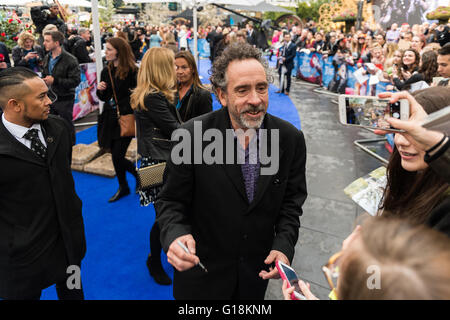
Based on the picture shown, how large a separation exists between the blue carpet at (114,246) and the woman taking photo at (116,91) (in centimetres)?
69

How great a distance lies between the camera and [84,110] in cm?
808

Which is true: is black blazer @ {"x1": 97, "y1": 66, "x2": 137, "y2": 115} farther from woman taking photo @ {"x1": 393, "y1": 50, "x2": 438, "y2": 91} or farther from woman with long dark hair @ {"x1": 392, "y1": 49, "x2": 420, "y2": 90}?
woman with long dark hair @ {"x1": 392, "y1": 49, "x2": 420, "y2": 90}

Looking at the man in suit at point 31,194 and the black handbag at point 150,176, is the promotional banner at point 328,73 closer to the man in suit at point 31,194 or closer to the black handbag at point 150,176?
the black handbag at point 150,176

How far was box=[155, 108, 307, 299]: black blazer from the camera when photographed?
1.76m

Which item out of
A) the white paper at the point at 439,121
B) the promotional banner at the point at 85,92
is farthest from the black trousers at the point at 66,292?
the promotional banner at the point at 85,92

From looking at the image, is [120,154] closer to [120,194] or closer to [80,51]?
[120,194]

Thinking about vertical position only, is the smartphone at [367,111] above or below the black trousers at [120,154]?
above

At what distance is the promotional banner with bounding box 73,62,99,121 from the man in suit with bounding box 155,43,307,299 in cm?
670

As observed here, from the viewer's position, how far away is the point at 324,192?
496cm

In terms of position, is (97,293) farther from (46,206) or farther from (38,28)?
(38,28)

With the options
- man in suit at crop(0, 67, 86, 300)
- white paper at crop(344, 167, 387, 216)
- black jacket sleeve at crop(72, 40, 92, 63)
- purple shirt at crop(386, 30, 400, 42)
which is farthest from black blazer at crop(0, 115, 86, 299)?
purple shirt at crop(386, 30, 400, 42)

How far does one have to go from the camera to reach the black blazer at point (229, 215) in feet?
5.78

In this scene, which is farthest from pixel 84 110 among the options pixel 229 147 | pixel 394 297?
pixel 394 297
